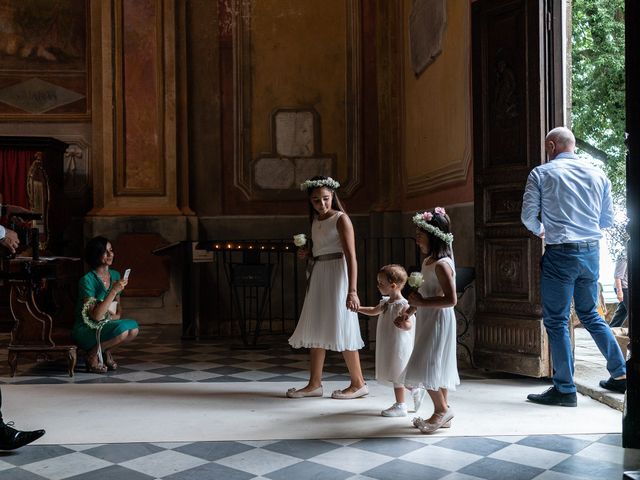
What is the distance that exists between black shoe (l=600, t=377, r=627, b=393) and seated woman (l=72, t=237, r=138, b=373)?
373cm

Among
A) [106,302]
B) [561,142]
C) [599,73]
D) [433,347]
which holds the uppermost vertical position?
[599,73]

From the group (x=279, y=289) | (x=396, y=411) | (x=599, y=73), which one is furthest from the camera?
(x=599, y=73)

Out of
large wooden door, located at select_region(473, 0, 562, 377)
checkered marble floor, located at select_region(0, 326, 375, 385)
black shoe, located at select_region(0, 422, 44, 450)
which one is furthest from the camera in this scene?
checkered marble floor, located at select_region(0, 326, 375, 385)

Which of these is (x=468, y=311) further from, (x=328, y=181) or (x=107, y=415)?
(x=107, y=415)

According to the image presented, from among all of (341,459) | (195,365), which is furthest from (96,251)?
(341,459)

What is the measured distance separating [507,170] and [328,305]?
1864 mm

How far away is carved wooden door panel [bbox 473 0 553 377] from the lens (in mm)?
5699

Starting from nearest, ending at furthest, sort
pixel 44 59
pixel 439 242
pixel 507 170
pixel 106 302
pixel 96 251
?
pixel 439 242 → pixel 507 170 → pixel 106 302 → pixel 96 251 → pixel 44 59

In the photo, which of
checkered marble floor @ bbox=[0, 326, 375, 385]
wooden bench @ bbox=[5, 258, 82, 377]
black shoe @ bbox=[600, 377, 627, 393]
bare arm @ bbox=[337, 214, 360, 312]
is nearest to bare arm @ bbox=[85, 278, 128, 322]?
wooden bench @ bbox=[5, 258, 82, 377]

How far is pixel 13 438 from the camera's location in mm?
3762

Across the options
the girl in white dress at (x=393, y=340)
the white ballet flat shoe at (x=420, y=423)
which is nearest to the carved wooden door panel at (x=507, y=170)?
the girl in white dress at (x=393, y=340)

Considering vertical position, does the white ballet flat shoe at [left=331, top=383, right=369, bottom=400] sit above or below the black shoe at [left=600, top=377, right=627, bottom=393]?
below

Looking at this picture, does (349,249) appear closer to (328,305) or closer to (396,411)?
(328,305)

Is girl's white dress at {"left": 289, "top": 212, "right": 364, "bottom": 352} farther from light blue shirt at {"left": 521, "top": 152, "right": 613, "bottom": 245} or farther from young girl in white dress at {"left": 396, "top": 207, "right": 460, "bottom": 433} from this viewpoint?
light blue shirt at {"left": 521, "top": 152, "right": 613, "bottom": 245}
